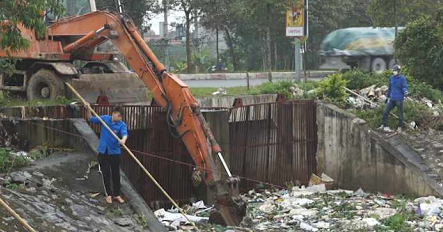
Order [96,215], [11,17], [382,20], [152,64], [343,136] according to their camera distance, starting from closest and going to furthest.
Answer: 1. [11,17]
2. [96,215]
3. [152,64]
4. [343,136]
5. [382,20]

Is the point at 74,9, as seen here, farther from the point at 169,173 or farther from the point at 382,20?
the point at 382,20

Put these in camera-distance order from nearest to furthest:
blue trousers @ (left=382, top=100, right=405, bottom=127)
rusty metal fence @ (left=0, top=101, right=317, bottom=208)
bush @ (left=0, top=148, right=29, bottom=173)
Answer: bush @ (left=0, top=148, right=29, bottom=173) → rusty metal fence @ (left=0, top=101, right=317, bottom=208) → blue trousers @ (left=382, top=100, right=405, bottom=127)

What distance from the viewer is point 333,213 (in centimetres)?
1341

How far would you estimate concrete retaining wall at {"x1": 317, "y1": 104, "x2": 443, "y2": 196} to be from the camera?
15.5 meters

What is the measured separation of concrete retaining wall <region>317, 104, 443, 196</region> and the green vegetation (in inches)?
325

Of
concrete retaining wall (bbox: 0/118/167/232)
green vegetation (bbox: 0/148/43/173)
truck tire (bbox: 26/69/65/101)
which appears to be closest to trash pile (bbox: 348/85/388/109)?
truck tire (bbox: 26/69/65/101)

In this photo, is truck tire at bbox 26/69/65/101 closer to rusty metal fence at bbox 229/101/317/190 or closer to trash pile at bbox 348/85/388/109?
rusty metal fence at bbox 229/101/317/190

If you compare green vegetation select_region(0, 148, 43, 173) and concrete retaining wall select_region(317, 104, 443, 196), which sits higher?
green vegetation select_region(0, 148, 43, 173)

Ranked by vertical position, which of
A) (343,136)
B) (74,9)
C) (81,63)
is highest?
(74,9)

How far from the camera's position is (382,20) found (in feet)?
76.1

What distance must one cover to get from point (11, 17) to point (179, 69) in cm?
3066

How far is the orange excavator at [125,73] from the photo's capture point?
1198cm

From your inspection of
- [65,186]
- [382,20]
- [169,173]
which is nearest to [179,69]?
[382,20]

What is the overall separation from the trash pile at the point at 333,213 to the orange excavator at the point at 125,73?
28.4 inches
